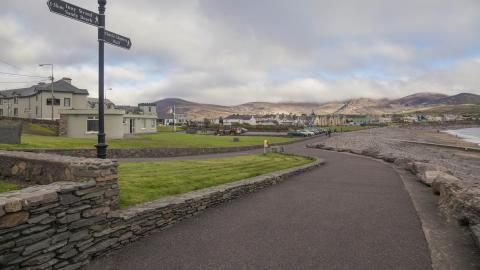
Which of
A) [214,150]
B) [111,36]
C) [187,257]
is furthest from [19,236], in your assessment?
[214,150]

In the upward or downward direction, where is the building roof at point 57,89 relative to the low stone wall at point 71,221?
upward

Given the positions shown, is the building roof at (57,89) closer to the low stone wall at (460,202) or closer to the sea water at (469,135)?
the low stone wall at (460,202)

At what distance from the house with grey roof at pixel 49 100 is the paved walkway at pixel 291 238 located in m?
59.0

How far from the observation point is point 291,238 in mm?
8391

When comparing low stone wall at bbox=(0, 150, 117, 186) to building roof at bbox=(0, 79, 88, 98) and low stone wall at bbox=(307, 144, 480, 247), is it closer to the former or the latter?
low stone wall at bbox=(307, 144, 480, 247)

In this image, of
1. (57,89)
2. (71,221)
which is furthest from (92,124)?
(71,221)

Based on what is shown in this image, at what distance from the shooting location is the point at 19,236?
5.39 metres

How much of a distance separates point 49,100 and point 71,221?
65.6 m

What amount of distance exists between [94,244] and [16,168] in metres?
3.64

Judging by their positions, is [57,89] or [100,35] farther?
[57,89]

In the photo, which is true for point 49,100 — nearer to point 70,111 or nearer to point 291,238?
point 70,111

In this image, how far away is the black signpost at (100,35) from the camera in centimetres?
808

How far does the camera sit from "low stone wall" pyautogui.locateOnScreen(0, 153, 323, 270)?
5355 mm

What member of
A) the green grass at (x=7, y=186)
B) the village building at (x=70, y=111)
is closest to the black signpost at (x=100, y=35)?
the green grass at (x=7, y=186)
